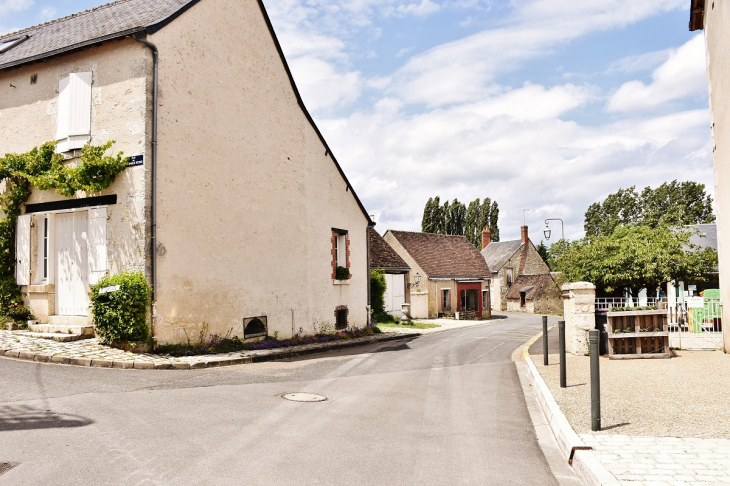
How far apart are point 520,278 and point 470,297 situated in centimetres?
1441

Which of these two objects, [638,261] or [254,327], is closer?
[254,327]

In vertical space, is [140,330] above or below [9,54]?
below

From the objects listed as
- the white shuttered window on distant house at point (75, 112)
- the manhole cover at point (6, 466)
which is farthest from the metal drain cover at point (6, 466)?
the white shuttered window on distant house at point (75, 112)

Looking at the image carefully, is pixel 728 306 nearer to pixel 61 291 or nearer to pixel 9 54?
pixel 61 291

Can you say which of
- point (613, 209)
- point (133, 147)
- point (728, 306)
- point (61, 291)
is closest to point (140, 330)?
point (61, 291)

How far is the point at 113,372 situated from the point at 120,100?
18.4 feet

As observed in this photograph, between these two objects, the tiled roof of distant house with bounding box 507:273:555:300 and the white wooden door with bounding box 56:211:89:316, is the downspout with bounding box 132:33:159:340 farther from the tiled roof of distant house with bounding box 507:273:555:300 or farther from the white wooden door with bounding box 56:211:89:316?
the tiled roof of distant house with bounding box 507:273:555:300

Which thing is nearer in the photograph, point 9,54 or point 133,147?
point 133,147

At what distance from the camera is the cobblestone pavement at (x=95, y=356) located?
9039 mm

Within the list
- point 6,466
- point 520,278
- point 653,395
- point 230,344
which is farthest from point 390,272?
point 520,278

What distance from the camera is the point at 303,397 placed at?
7.26 meters

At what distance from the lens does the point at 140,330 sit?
10.2 m

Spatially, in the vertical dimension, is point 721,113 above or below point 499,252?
above

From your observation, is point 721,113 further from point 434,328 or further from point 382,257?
point 382,257
